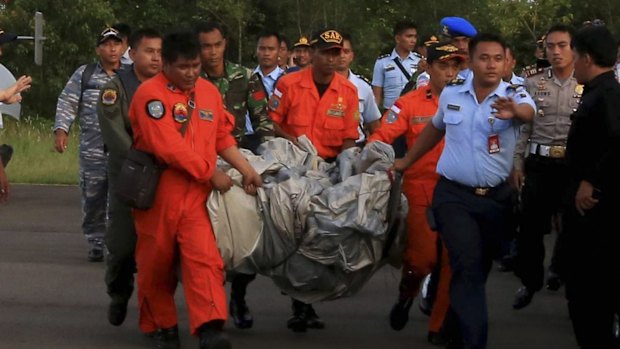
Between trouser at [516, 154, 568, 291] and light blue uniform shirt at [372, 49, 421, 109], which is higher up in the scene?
light blue uniform shirt at [372, 49, 421, 109]

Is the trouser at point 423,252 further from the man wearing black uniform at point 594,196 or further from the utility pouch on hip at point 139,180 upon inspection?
the utility pouch on hip at point 139,180

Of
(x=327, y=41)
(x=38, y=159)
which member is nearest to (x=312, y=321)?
(x=327, y=41)

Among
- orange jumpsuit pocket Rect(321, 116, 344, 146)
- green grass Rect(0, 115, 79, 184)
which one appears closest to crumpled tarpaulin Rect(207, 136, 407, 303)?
orange jumpsuit pocket Rect(321, 116, 344, 146)

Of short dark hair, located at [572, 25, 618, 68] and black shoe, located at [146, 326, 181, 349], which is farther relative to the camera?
black shoe, located at [146, 326, 181, 349]

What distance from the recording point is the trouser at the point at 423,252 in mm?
8273

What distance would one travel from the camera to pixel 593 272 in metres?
7.46

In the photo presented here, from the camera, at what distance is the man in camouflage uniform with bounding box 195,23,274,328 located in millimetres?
8898

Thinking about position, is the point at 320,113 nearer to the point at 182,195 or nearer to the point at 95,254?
the point at 182,195

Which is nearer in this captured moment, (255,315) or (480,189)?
(480,189)

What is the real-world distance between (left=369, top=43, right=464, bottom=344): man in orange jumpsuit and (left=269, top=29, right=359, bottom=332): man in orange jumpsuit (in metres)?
0.47

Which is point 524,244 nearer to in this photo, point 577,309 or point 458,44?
point 458,44

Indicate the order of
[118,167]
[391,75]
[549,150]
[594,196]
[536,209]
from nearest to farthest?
1. [594,196]
2. [118,167]
3. [549,150]
4. [536,209]
5. [391,75]

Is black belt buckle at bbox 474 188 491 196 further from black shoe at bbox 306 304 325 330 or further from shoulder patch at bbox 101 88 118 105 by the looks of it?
shoulder patch at bbox 101 88 118 105

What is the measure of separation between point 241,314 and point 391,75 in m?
5.76
